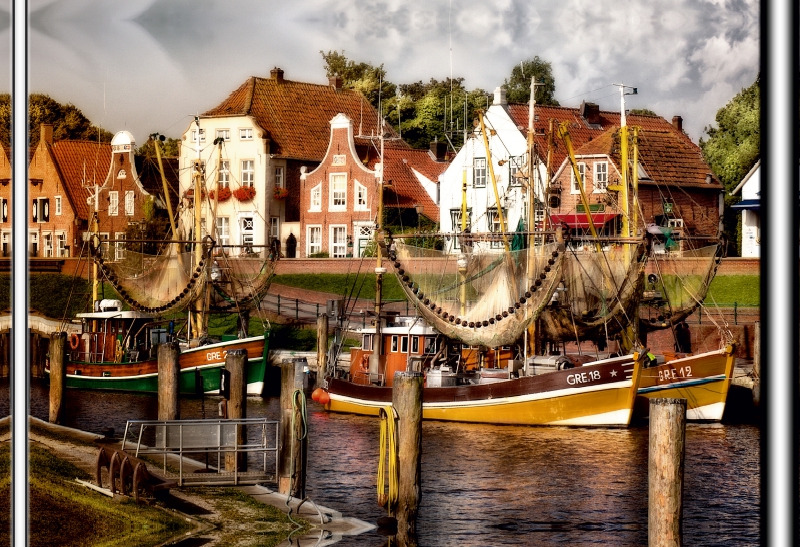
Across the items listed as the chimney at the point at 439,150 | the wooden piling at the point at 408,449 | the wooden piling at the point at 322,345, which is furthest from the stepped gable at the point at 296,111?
the wooden piling at the point at 408,449

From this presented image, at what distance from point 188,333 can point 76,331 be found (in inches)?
95.3

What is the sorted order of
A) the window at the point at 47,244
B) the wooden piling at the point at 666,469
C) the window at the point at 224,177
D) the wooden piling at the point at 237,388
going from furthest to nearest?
the window at the point at 47,244, the window at the point at 224,177, the wooden piling at the point at 237,388, the wooden piling at the point at 666,469

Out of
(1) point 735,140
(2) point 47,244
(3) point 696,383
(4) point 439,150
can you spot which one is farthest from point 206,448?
(2) point 47,244

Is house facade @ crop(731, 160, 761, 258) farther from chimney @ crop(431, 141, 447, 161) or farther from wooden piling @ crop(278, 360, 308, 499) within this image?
wooden piling @ crop(278, 360, 308, 499)

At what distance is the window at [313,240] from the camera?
2141cm

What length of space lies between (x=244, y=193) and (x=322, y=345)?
3.80m

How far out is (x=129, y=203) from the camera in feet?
82.5

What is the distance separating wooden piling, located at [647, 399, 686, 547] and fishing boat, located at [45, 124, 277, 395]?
14.0 metres

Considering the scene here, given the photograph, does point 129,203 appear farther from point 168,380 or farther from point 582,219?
point 168,380

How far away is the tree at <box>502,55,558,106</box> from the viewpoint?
17.4 metres

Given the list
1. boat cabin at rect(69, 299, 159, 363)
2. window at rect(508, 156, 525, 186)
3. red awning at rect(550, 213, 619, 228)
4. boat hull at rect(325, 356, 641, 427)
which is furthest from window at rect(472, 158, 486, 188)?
boat cabin at rect(69, 299, 159, 363)

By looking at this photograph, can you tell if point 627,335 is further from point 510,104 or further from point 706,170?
point 510,104

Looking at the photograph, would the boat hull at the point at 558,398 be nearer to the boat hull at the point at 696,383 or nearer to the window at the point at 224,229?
the boat hull at the point at 696,383

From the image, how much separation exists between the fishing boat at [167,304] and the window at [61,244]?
2.41 metres
